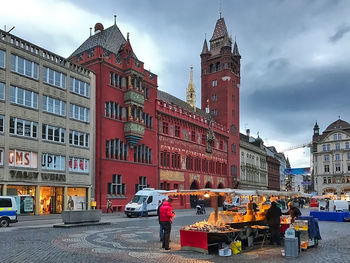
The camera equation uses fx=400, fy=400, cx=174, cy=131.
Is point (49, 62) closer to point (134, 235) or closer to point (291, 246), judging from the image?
point (134, 235)

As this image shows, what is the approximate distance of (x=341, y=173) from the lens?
9850 cm

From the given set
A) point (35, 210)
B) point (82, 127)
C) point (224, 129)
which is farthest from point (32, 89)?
point (224, 129)

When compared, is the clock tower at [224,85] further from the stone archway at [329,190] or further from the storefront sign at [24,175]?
the storefront sign at [24,175]

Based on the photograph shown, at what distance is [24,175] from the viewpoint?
1371 inches

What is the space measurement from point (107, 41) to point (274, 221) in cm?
3851

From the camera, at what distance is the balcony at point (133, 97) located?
4678 cm

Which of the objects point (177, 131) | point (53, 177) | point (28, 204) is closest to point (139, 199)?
point (53, 177)

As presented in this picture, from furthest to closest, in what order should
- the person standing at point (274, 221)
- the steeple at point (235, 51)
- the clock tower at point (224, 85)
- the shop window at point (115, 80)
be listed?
the steeple at point (235, 51), the clock tower at point (224, 85), the shop window at point (115, 80), the person standing at point (274, 221)

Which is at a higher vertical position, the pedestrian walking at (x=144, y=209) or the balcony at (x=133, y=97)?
the balcony at (x=133, y=97)

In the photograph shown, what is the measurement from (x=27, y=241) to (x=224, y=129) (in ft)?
197

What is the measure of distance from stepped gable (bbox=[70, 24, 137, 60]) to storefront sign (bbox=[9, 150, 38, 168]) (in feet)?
59.0

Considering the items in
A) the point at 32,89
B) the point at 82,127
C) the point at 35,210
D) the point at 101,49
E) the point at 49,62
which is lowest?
the point at 35,210

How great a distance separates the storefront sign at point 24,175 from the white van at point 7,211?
835 cm

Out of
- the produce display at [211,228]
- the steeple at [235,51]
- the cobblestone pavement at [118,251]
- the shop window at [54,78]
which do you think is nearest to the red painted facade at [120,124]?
the shop window at [54,78]
